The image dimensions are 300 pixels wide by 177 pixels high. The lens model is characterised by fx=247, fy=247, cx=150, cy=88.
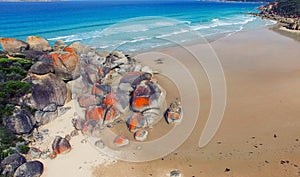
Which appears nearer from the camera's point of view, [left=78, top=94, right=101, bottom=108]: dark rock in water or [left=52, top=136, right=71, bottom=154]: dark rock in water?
[left=52, top=136, right=71, bottom=154]: dark rock in water

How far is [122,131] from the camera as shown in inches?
538

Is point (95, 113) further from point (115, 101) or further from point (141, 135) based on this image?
point (141, 135)

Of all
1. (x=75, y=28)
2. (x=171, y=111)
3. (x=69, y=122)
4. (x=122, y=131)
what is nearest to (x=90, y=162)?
(x=122, y=131)

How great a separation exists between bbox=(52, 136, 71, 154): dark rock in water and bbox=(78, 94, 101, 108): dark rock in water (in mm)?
3452

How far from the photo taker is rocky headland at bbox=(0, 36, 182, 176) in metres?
12.3

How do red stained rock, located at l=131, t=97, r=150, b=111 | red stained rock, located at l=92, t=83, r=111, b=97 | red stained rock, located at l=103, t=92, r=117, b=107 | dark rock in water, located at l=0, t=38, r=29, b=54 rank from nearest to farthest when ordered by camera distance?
red stained rock, located at l=131, t=97, r=150, b=111, red stained rock, located at l=103, t=92, r=117, b=107, red stained rock, located at l=92, t=83, r=111, b=97, dark rock in water, located at l=0, t=38, r=29, b=54

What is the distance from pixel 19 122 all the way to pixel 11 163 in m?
3.22

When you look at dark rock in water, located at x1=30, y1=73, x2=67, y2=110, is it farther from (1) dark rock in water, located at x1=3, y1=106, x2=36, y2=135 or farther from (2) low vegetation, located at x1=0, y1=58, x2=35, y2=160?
(1) dark rock in water, located at x1=3, y1=106, x2=36, y2=135

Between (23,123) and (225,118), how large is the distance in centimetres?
1143

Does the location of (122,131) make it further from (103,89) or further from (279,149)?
(279,149)

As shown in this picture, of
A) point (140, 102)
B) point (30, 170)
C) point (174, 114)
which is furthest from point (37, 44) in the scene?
point (174, 114)

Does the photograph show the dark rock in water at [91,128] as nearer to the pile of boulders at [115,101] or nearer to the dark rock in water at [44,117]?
the pile of boulders at [115,101]

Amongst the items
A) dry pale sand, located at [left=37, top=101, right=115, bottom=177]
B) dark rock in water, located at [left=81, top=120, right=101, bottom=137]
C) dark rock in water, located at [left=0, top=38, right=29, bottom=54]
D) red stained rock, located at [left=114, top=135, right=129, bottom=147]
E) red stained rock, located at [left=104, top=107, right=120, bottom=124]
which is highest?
dark rock in water, located at [left=0, top=38, right=29, bottom=54]

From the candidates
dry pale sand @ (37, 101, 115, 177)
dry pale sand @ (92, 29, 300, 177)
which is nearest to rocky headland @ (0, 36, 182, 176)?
dry pale sand @ (37, 101, 115, 177)
